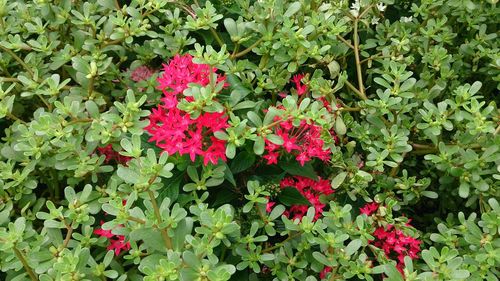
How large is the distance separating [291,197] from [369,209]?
7.6 inches

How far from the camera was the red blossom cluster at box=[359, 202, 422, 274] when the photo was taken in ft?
4.25

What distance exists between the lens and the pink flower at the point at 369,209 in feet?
4.31

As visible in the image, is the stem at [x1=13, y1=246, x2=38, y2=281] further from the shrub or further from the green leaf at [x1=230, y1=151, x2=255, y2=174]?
the green leaf at [x1=230, y1=151, x2=255, y2=174]

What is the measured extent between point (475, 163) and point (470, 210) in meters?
0.28

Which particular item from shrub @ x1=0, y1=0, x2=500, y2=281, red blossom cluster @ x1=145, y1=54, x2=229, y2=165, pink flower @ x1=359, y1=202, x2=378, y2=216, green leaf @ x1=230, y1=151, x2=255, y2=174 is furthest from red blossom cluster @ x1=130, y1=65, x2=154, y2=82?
pink flower @ x1=359, y1=202, x2=378, y2=216

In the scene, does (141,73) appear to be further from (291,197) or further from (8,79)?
(291,197)

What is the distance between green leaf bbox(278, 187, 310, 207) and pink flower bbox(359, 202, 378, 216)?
136 mm

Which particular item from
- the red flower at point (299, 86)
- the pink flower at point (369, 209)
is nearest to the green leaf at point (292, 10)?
the red flower at point (299, 86)

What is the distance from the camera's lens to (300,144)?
4.23ft

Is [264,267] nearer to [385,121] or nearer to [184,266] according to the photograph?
[184,266]

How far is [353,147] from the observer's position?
53.4 inches

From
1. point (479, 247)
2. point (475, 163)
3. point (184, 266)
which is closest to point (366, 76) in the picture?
point (475, 163)

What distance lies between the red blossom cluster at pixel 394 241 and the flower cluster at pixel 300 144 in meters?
0.17

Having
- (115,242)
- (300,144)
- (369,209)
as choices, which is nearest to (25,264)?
(115,242)
